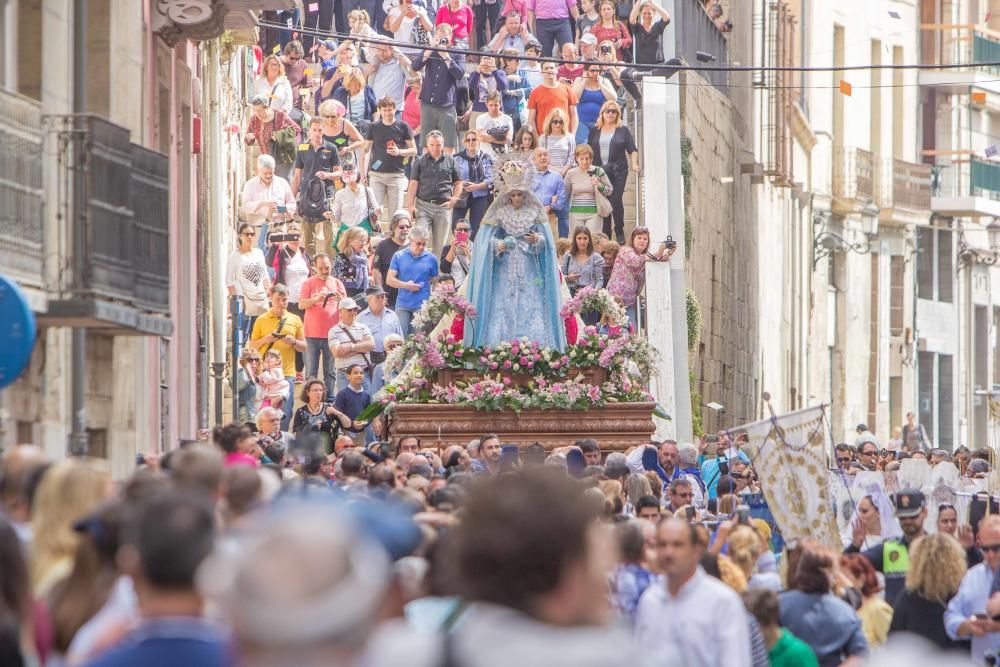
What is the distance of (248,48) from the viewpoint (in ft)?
95.2

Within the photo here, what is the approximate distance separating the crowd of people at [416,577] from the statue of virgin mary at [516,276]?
406 inches

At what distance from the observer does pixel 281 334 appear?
976 inches

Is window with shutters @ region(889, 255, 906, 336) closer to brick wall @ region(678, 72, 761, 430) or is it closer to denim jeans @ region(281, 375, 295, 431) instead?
brick wall @ region(678, 72, 761, 430)

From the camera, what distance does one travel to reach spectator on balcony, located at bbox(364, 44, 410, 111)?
29859 millimetres

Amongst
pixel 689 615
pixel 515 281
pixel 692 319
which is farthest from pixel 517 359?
pixel 689 615

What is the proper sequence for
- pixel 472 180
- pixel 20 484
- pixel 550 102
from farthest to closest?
pixel 550 102, pixel 472 180, pixel 20 484

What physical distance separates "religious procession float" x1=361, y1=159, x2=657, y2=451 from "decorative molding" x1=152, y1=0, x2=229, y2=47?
4115 millimetres

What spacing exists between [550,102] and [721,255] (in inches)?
444

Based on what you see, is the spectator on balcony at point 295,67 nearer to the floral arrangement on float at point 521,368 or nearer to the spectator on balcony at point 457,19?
the spectator on balcony at point 457,19

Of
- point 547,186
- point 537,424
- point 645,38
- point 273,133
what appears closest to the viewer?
point 537,424

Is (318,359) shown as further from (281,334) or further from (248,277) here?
(248,277)

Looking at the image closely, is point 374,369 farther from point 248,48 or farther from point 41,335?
point 41,335

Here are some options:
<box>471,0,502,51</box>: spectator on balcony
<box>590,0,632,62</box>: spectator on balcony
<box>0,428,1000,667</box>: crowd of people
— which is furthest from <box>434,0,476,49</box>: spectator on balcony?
<box>0,428,1000,667</box>: crowd of people

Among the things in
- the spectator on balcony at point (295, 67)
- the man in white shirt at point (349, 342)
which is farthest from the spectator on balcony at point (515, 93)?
the man in white shirt at point (349, 342)
